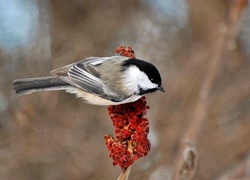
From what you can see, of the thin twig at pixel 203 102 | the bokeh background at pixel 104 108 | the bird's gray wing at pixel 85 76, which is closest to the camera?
the thin twig at pixel 203 102

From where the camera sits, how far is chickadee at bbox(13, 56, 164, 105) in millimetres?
1297

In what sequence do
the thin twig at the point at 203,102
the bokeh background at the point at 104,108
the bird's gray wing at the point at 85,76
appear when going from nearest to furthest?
the thin twig at the point at 203,102
the bird's gray wing at the point at 85,76
the bokeh background at the point at 104,108

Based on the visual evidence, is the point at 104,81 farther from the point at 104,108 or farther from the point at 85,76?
the point at 104,108

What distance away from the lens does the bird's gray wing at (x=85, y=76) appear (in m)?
1.40

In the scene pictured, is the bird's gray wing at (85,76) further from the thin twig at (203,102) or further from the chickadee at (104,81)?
the thin twig at (203,102)

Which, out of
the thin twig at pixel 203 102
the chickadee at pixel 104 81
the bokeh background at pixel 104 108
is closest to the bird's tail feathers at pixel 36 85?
the chickadee at pixel 104 81

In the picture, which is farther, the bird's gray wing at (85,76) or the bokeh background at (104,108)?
the bokeh background at (104,108)

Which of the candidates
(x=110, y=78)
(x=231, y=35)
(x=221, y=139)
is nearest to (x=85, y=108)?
(x=221, y=139)

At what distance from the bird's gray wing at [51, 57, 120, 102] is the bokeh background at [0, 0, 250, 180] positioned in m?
0.67

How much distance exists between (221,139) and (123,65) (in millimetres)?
1218

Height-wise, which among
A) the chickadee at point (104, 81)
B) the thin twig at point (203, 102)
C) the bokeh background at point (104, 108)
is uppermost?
the bokeh background at point (104, 108)

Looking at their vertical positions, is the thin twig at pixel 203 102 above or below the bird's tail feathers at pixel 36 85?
below

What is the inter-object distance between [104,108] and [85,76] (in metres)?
1.37

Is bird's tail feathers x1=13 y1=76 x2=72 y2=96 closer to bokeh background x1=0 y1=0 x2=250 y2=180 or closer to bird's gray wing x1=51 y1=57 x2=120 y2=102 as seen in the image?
bird's gray wing x1=51 y1=57 x2=120 y2=102
